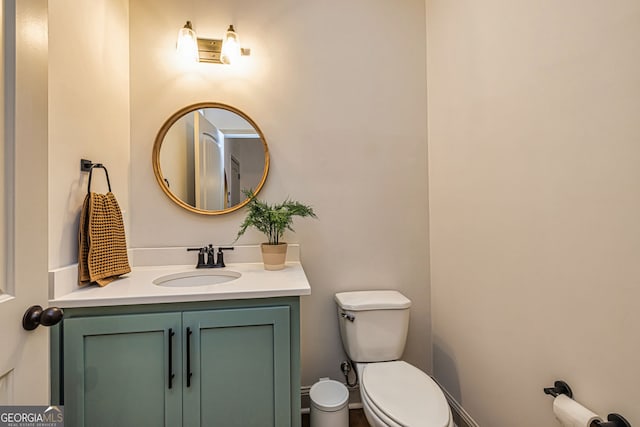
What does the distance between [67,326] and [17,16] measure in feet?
3.14

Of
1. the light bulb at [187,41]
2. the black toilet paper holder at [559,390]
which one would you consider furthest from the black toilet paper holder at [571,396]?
the light bulb at [187,41]

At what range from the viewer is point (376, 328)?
1483 mm

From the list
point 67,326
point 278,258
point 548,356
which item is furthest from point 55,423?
point 548,356

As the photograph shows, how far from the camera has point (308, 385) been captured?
1.68m

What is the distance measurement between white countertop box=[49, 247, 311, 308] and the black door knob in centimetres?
36

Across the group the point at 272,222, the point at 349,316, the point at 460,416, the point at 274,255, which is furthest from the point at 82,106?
the point at 460,416

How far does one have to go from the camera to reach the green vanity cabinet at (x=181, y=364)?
3.34 feet

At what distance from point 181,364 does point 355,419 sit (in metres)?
1.10

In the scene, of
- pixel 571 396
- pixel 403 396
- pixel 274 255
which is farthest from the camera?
pixel 274 255

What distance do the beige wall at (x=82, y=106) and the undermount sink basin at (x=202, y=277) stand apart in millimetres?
438

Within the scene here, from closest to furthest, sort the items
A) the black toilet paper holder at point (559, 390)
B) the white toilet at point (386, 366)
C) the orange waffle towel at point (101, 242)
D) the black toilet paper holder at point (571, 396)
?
the black toilet paper holder at point (571, 396) → the black toilet paper holder at point (559, 390) → the white toilet at point (386, 366) → the orange waffle towel at point (101, 242)

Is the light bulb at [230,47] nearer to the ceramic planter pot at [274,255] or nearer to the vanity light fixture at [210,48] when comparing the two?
the vanity light fixture at [210,48]

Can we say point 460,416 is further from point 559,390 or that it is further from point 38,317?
point 38,317

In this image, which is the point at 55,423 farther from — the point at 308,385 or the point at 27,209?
the point at 308,385
